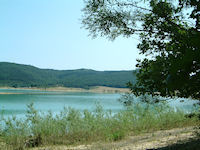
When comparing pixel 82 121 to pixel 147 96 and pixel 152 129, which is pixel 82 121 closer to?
pixel 152 129

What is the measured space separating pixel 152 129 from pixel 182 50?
637 centimetres

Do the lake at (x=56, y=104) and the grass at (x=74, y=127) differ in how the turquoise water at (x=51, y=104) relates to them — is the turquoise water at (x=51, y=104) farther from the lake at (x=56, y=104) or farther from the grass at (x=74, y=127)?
the grass at (x=74, y=127)

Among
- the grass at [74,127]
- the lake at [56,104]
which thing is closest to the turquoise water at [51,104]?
the lake at [56,104]

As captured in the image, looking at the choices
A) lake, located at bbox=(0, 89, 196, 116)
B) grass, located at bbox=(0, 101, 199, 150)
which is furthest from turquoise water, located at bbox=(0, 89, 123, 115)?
grass, located at bbox=(0, 101, 199, 150)

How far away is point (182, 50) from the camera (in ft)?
16.9

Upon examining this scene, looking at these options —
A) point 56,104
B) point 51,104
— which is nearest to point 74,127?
point 51,104

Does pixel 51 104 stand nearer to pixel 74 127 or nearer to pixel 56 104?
pixel 56 104

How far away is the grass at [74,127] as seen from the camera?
9.07 metres

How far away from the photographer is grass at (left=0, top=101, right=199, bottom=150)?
9070mm

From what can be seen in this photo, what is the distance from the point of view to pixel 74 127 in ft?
31.9

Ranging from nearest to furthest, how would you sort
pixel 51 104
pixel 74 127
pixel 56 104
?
pixel 74 127
pixel 51 104
pixel 56 104

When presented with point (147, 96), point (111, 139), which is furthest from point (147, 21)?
point (111, 139)

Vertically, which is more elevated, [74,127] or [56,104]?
[74,127]

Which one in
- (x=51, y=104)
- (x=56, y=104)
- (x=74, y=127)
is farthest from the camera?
(x=56, y=104)
